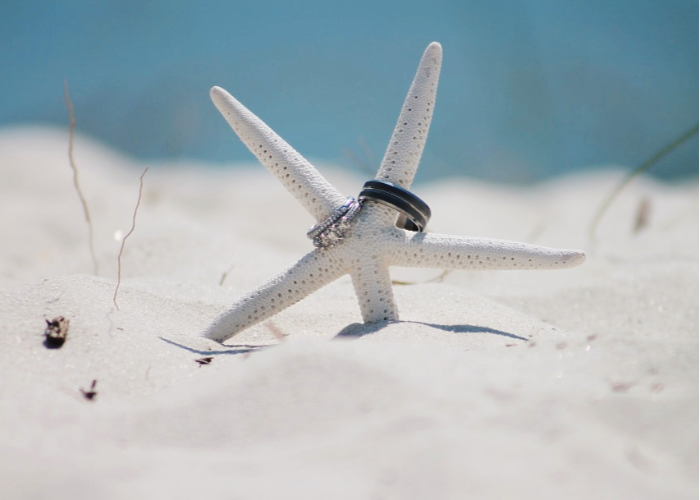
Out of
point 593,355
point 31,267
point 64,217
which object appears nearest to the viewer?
point 593,355

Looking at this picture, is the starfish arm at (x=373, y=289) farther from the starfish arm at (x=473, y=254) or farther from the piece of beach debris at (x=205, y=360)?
the piece of beach debris at (x=205, y=360)

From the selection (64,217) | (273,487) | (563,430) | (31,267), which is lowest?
(273,487)

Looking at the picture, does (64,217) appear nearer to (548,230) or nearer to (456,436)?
(548,230)

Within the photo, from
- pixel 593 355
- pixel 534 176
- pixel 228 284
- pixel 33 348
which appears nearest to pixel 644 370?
pixel 593 355

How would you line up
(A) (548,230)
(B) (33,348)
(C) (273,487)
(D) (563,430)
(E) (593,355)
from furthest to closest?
1. (A) (548,230)
2. (B) (33,348)
3. (E) (593,355)
4. (D) (563,430)
5. (C) (273,487)

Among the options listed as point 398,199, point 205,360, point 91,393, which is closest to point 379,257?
point 398,199

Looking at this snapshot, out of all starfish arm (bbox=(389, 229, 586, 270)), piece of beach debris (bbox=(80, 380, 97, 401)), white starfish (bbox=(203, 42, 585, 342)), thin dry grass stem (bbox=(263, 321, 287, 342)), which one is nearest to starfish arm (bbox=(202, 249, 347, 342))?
white starfish (bbox=(203, 42, 585, 342))

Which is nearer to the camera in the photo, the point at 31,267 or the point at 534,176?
the point at 31,267
